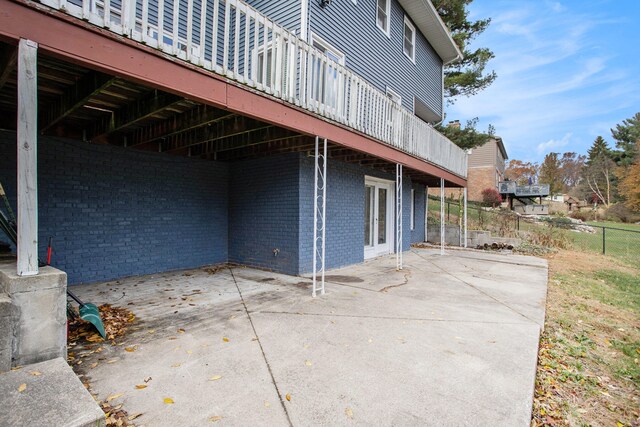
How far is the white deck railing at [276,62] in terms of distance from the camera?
303cm

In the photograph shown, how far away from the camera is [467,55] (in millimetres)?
16109

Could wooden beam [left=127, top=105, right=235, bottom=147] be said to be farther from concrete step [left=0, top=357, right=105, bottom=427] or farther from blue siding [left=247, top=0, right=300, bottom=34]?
blue siding [left=247, top=0, right=300, bottom=34]

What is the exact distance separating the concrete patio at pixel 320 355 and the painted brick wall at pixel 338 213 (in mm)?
1295

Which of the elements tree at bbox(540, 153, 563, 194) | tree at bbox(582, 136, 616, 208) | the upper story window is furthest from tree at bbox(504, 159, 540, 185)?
the upper story window

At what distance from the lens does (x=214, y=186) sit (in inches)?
309

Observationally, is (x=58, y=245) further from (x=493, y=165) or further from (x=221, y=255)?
(x=493, y=165)

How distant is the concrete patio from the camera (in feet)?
7.29

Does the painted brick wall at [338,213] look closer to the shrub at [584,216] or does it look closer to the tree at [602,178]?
the shrub at [584,216]

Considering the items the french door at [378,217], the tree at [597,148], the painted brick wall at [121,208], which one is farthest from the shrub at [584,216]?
the painted brick wall at [121,208]

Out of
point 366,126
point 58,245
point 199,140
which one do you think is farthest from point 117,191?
point 366,126

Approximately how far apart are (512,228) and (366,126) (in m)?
10.8

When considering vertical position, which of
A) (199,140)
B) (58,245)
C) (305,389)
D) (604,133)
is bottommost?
(305,389)

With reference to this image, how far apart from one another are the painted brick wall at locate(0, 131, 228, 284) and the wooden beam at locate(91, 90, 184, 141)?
0.89 m

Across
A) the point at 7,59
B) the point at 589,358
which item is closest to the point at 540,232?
the point at 589,358
